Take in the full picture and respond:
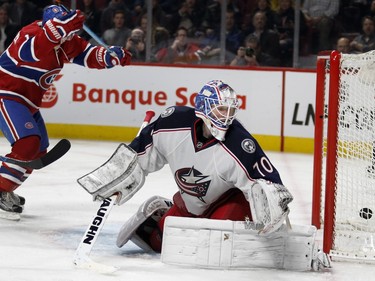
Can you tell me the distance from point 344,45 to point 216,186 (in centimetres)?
460

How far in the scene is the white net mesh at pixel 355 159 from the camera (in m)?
4.46

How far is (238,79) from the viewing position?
833 cm

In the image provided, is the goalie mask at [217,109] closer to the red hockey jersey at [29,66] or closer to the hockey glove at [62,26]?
the hockey glove at [62,26]

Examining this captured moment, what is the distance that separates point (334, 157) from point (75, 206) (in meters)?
1.72

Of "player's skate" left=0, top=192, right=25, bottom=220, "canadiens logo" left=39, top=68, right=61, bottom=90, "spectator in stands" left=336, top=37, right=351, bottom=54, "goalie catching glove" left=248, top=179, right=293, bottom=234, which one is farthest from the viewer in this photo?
"spectator in stands" left=336, top=37, right=351, bottom=54

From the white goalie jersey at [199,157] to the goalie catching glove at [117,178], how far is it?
0.20 ft

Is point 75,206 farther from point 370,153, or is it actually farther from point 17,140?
point 370,153

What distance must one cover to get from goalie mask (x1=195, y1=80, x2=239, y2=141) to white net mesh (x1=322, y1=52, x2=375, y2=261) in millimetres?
647

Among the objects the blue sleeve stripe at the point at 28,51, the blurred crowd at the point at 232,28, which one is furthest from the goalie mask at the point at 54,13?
the blurred crowd at the point at 232,28

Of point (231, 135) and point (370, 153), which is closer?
point (231, 135)

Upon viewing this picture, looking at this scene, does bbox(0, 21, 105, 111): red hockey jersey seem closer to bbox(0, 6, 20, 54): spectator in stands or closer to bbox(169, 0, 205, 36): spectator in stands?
bbox(169, 0, 205, 36): spectator in stands

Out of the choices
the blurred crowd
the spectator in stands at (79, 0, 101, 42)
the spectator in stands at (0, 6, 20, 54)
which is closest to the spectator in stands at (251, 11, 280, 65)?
the blurred crowd

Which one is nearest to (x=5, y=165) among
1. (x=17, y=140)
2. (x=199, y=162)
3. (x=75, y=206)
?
(x=17, y=140)

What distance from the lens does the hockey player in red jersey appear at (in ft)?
16.4
